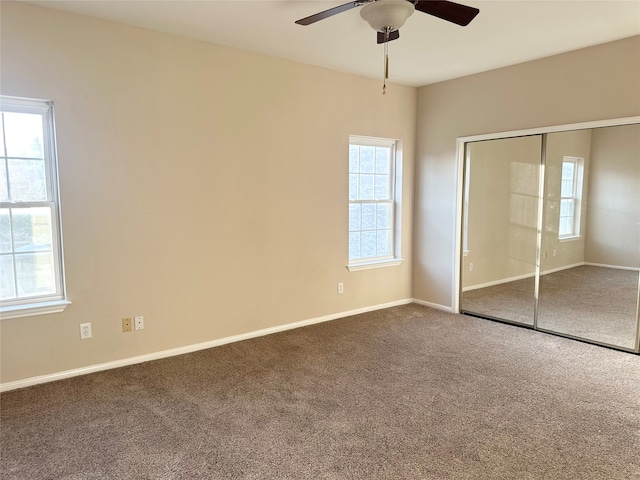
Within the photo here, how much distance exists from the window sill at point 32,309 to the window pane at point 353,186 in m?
2.89

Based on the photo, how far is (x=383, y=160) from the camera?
4.93 meters

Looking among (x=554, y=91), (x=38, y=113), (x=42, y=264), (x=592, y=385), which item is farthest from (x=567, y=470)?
(x=38, y=113)

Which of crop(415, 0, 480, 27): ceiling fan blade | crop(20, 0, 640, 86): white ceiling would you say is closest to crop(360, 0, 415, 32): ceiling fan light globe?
crop(415, 0, 480, 27): ceiling fan blade

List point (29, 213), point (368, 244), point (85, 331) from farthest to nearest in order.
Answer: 1. point (368, 244)
2. point (85, 331)
3. point (29, 213)

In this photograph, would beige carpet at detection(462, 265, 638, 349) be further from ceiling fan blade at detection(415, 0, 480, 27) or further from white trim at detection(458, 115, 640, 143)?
ceiling fan blade at detection(415, 0, 480, 27)

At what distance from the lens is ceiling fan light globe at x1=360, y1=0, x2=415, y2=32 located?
224 centimetres

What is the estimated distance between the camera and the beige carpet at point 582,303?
362 centimetres

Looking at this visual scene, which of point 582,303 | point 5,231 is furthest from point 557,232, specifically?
point 5,231

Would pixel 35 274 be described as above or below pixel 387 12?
below

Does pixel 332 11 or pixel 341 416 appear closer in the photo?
pixel 332 11

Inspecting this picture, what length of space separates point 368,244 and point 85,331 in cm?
299

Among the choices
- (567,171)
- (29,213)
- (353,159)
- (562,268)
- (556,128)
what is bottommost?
(562,268)

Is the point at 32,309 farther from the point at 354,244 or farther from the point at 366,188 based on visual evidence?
the point at 366,188

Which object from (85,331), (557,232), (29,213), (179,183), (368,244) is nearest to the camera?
(29,213)
